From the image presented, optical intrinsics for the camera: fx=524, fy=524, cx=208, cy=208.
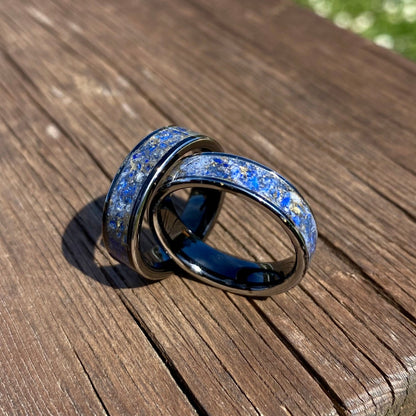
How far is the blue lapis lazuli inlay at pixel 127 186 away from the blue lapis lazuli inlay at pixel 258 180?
0.07 meters

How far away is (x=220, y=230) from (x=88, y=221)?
418mm

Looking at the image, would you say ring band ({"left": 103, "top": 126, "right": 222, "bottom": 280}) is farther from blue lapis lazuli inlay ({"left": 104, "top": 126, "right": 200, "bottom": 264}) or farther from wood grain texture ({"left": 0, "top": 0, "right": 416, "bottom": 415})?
wood grain texture ({"left": 0, "top": 0, "right": 416, "bottom": 415})

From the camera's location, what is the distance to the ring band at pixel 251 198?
4.12ft

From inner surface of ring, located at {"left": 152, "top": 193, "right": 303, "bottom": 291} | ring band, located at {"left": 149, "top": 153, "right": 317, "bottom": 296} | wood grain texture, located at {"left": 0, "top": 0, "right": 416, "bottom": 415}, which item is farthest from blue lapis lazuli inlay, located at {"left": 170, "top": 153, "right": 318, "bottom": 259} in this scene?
wood grain texture, located at {"left": 0, "top": 0, "right": 416, "bottom": 415}

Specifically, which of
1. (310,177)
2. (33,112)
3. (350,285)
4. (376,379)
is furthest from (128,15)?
(376,379)

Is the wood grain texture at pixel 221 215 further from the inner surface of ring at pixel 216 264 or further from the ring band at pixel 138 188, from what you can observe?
the ring band at pixel 138 188

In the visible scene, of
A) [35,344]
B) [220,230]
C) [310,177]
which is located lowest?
[35,344]

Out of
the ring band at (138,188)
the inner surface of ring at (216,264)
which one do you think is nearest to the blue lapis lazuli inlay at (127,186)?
the ring band at (138,188)

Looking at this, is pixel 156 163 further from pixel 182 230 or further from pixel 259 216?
pixel 259 216

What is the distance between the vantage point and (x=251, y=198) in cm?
124

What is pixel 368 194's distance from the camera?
179 cm

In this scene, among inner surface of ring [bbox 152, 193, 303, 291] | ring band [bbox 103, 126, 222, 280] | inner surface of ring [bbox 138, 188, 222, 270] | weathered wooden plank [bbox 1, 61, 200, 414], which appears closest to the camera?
weathered wooden plank [bbox 1, 61, 200, 414]

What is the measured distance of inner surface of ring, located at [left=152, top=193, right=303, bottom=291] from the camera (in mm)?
1435

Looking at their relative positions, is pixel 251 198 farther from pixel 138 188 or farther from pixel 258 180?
pixel 138 188
